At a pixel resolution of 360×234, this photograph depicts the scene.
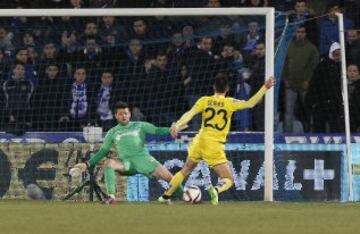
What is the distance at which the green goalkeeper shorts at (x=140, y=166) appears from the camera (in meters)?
17.2

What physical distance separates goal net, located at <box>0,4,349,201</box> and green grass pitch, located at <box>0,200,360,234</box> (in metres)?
2.08

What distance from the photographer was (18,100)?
19.7 meters

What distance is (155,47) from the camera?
20.2m

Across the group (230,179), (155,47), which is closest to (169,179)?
(230,179)

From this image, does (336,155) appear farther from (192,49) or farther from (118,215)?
(118,215)

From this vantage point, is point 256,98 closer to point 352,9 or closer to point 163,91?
point 163,91

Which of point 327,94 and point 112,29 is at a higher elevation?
point 112,29

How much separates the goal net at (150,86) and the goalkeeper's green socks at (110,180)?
1.45 metres

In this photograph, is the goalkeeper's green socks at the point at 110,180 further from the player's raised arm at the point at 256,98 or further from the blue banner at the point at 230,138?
the player's raised arm at the point at 256,98

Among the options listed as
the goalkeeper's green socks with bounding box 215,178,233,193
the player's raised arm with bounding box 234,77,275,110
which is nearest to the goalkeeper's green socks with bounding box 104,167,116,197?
the goalkeeper's green socks with bounding box 215,178,233,193

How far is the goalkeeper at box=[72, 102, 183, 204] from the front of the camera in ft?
56.1

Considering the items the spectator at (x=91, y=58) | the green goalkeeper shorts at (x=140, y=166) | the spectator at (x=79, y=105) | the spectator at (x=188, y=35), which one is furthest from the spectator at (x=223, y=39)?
the green goalkeeper shorts at (x=140, y=166)

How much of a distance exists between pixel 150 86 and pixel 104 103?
2.82 feet

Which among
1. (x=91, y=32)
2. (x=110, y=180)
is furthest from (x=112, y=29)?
(x=110, y=180)
